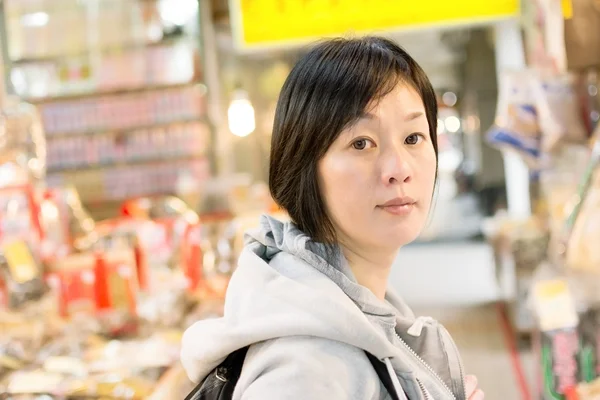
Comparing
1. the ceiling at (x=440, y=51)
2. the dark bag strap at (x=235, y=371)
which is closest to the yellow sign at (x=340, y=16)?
the dark bag strap at (x=235, y=371)

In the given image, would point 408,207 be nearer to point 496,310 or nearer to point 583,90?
point 583,90

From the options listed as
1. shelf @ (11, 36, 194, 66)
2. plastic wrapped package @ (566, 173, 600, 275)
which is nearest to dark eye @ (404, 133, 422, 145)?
plastic wrapped package @ (566, 173, 600, 275)

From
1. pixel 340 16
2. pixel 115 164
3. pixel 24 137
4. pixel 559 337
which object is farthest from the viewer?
pixel 115 164

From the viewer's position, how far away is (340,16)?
3.82 meters

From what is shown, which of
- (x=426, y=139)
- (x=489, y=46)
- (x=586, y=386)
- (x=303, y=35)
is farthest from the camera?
(x=489, y=46)

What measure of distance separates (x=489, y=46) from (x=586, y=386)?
29.5 ft

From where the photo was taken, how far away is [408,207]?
95 centimetres

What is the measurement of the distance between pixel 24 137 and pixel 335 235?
2352mm

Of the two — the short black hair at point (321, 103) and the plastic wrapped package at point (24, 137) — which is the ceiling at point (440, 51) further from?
the short black hair at point (321, 103)

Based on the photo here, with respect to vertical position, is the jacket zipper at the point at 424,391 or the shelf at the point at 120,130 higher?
the shelf at the point at 120,130

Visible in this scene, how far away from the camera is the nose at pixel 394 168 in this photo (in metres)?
0.92

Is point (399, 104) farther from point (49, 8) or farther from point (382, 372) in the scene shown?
point (49, 8)

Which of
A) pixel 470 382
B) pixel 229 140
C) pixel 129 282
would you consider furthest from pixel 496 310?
pixel 470 382

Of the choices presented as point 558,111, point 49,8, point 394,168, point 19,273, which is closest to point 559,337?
point 558,111
